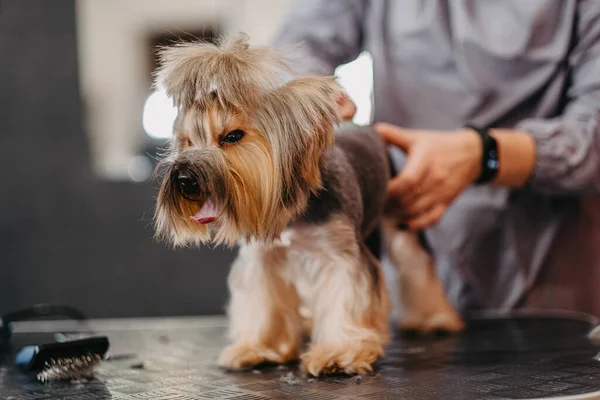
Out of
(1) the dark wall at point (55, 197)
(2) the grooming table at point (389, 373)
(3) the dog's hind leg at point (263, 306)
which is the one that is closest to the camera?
(2) the grooming table at point (389, 373)

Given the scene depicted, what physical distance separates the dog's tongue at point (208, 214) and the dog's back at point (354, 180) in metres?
0.17

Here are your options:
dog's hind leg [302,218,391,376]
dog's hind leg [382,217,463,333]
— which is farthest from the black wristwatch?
dog's hind leg [302,218,391,376]

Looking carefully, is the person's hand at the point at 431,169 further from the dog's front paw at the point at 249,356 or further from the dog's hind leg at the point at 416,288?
the dog's front paw at the point at 249,356

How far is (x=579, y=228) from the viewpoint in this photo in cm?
188

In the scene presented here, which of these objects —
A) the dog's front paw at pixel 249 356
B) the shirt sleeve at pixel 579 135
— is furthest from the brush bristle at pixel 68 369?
the shirt sleeve at pixel 579 135

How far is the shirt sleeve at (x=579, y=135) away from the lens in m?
1.60

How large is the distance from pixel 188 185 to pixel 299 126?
0.17 metres

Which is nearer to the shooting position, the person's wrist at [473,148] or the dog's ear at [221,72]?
the dog's ear at [221,72]

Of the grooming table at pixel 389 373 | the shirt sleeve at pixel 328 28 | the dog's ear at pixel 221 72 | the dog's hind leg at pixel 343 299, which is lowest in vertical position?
the grooming table at pixel 389 373

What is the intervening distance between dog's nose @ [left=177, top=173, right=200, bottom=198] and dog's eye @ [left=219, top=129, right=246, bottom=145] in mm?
72

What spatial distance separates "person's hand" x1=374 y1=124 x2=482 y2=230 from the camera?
1.54 meters

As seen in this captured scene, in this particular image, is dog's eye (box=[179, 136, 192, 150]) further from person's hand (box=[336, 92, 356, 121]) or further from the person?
the person

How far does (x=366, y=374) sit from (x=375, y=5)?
1025mm

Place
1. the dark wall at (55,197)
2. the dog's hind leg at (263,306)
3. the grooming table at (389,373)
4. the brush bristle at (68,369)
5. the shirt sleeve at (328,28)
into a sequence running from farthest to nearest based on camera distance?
the dark wall at (55,197) < the shirt sleeve at (328,28) < the dog's hind leg at (263,306) < the brush bristle at (68,369) < the grooming table at (389,373)
